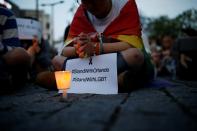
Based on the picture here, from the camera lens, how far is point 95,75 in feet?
9.82

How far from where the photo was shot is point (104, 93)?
2.86 meters

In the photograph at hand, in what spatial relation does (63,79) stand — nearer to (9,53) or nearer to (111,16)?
(9,53)

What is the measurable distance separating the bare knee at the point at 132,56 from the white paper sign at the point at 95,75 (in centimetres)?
13

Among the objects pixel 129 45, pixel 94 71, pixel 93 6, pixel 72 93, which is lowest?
pixel 72 93

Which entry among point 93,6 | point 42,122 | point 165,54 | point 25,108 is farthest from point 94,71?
point 165,54

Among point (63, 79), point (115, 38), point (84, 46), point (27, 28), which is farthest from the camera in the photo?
point (27, 28)

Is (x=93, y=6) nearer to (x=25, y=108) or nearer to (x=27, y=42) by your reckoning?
(x=25, y=108)

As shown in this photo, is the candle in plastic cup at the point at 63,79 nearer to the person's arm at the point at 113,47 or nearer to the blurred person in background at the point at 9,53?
the person's arm at the point at 113,47

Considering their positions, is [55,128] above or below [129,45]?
below

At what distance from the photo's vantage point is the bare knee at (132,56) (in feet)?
9.83

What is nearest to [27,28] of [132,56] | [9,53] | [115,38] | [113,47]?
[9,53]

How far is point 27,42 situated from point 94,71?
3186 mm

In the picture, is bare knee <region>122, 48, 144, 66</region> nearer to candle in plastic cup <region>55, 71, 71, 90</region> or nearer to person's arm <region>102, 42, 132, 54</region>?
person's arm <region>102, 42, 132, 54</region>

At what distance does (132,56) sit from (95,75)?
1.35 feet
